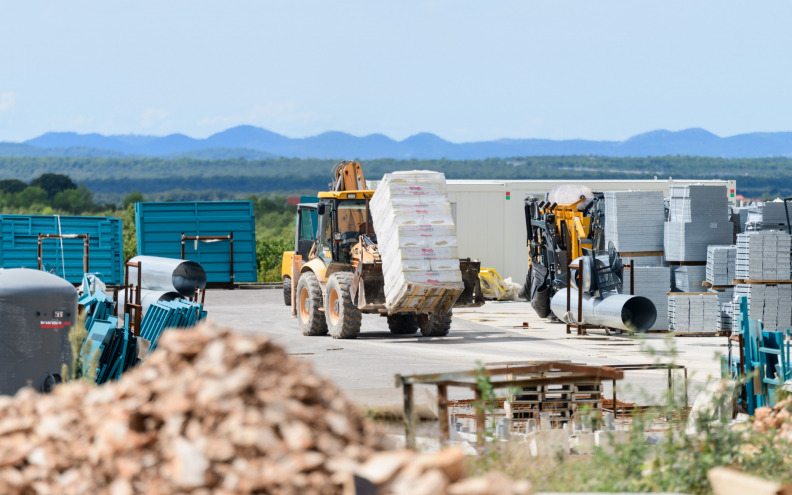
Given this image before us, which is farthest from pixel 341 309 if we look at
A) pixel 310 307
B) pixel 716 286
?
pixel 716 286

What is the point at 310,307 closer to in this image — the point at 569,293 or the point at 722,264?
the point at 569,293

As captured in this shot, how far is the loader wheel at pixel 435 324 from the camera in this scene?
2027 cm

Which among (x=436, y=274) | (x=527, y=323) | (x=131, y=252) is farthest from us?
(x=131, y=252)

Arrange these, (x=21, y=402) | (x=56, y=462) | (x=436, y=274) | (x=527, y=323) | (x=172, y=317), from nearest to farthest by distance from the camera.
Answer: (x=56, y=462), (x=21, y=402), (x=172, y=317), (x=436, y=274), (x=527, y=323)

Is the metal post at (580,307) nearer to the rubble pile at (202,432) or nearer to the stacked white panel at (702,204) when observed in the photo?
the stacked white panel at (702,204)

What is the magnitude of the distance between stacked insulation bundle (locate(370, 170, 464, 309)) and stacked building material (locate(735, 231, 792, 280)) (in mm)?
5569

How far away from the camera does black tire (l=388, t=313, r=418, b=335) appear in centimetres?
2119

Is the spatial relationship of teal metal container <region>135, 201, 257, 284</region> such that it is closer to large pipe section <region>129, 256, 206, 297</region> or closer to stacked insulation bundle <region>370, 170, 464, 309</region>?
large pipe section <region>129, 256, 206, 297</region>

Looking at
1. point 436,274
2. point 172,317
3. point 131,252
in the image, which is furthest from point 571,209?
point 131,252

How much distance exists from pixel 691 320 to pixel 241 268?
14.9 m

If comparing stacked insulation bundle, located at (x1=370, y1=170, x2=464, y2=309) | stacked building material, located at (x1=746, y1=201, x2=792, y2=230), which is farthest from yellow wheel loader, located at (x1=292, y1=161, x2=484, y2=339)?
stacked building material, located at (x1=746, y1=201, x2=792, y2=230)

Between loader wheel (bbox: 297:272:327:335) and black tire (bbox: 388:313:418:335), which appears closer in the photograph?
loader wheel (bbox: 297:272:327:335)

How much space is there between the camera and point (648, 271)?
2152 centimetres

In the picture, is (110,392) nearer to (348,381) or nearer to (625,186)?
(348,381)
